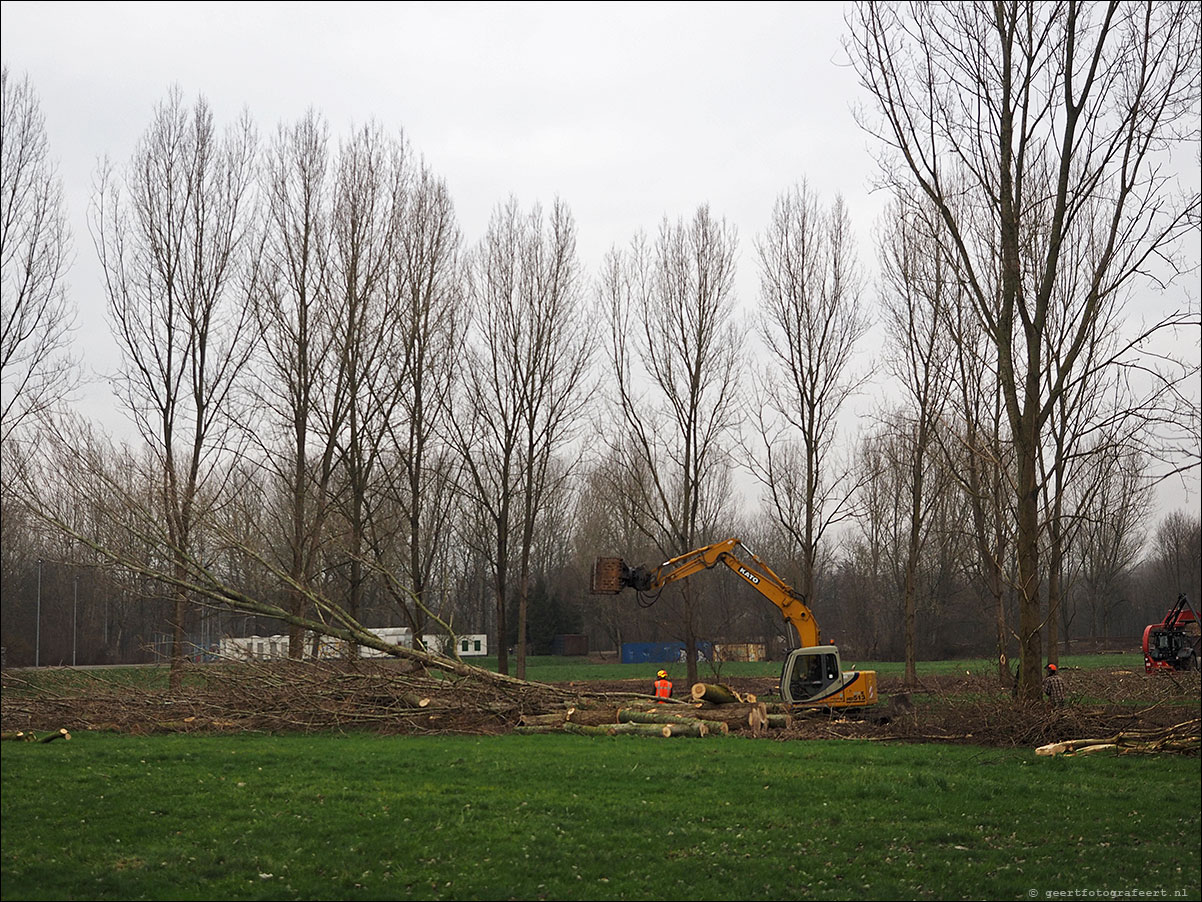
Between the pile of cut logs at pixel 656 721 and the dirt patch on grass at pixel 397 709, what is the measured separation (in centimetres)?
16

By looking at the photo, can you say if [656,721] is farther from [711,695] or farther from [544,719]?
[711,695]

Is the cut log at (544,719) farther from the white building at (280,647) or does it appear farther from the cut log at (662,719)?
the white building at (280,647)

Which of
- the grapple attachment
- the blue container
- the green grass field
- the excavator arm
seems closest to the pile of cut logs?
the grapple attachment

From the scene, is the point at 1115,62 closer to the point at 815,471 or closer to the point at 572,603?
the point at 815,471

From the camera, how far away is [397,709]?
16.2 metres

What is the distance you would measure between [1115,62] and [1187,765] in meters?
9.61

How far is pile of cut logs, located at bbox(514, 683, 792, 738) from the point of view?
15.8 meters

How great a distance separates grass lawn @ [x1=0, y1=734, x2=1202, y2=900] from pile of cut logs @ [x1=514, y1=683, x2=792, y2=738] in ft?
11.5

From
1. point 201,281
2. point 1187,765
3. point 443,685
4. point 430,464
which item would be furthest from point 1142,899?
point 430,464

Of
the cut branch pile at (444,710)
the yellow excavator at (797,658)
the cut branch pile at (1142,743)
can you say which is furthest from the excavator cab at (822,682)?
the cut branch pile at (1142,743)

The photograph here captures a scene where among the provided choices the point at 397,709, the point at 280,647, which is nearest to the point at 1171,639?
the point at 397,709

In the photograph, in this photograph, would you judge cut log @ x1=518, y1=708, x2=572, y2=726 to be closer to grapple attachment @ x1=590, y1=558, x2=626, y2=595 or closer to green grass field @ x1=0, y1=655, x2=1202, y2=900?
grapple attachment @ x1=590, y1=558, x2=626, y2=595

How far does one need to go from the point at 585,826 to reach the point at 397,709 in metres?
8.12

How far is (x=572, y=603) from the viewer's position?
60.5 meters
